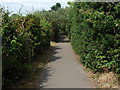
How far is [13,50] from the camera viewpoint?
166 inches

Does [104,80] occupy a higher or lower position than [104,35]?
lower

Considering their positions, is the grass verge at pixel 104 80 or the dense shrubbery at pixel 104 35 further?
the dense shrubbery at pixel 104 35

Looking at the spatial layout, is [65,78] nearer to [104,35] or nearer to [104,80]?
[104,80]

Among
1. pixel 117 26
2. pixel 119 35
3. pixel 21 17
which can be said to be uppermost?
pixel 21 17

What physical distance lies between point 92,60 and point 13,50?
9.82ft

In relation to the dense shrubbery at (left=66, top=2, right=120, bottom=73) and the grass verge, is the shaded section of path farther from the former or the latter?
the dense shrubbery at (left=66, top=2, right=120, bottom=73)

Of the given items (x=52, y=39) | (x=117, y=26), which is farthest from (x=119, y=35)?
(x=52, y=39)

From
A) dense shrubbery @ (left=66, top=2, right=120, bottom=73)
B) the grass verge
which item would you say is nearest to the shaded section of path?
the grass verge

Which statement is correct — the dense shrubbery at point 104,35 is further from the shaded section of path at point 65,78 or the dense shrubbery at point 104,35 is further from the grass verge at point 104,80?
the shaded section of path at point 65,78

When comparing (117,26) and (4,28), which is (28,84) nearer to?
(4,28)

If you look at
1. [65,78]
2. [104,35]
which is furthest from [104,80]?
[104,35]

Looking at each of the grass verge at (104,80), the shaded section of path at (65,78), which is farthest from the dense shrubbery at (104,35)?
the shaded section of path at (65,78)

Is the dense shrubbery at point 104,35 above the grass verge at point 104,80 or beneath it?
above

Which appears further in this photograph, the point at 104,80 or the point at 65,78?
the point at 65,78
